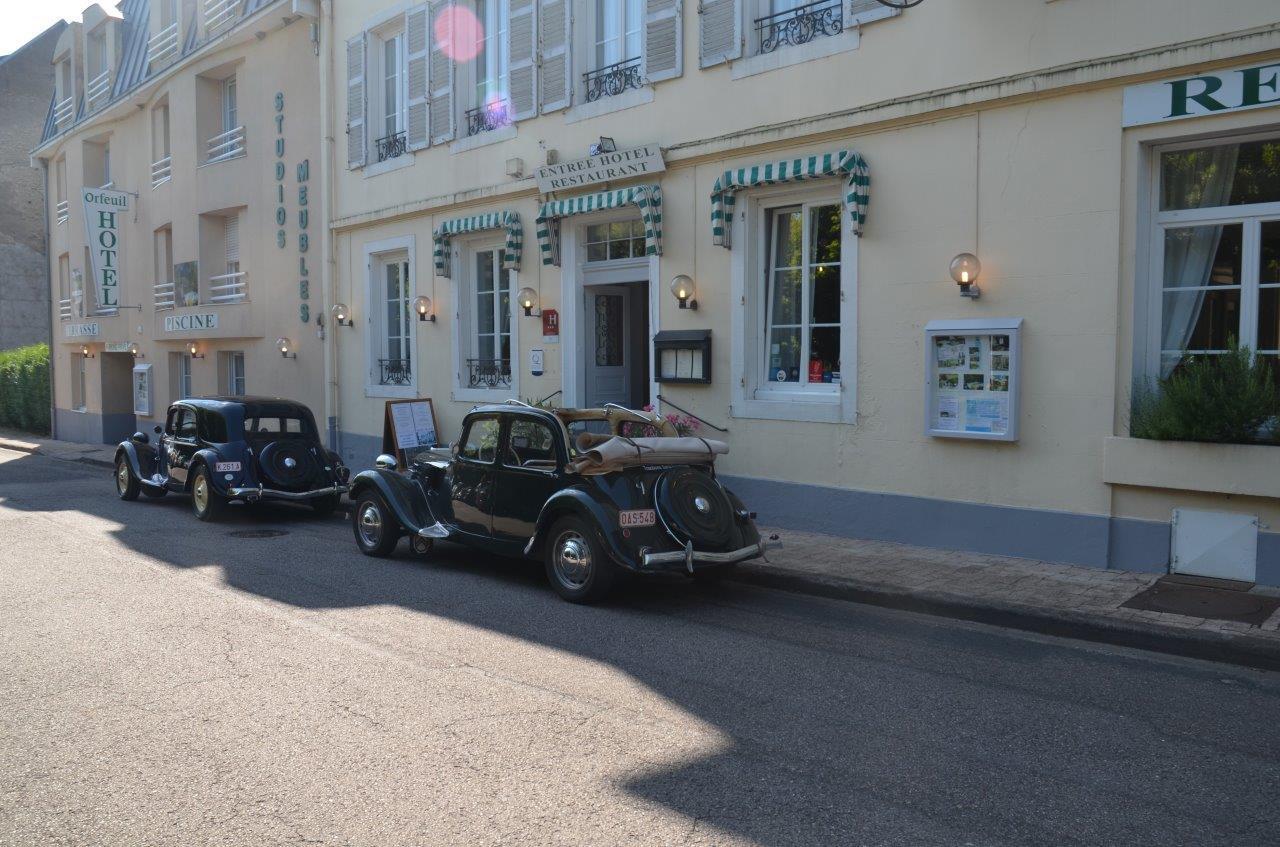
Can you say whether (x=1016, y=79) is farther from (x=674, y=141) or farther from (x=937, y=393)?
(x=674, y=141)

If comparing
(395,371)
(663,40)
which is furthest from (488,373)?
(663,40)

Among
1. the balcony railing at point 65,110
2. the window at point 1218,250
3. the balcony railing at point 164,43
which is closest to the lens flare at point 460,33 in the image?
the window at point 1218,250

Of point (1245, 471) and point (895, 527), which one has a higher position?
point (1245, 471)

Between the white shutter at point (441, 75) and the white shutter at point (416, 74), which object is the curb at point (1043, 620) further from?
the white shutter at point (416, 74)

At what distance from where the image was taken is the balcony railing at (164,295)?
22594 mm

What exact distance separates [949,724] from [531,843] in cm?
232

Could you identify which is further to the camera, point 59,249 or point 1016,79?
point 59,249

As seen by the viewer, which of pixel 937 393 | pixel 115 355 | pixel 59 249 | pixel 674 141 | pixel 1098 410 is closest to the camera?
pixel 1098 410

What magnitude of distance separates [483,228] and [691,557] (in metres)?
8.12

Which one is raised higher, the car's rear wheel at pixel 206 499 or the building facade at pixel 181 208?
the building facade at pixel 181 208

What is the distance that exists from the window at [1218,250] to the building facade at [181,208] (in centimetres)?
1348

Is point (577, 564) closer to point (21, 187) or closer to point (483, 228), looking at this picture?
point (483, 228)

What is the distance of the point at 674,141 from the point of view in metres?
11.5

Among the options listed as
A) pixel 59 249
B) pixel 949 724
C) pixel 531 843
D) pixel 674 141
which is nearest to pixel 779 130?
pixel 674 141
